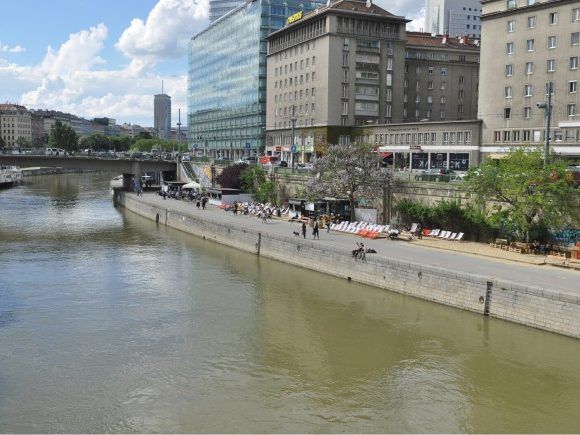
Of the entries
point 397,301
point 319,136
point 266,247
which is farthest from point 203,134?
point 397,301

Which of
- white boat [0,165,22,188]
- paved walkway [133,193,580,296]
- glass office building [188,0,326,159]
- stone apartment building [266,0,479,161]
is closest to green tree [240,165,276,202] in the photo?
paved walkway [133,193,580,296]

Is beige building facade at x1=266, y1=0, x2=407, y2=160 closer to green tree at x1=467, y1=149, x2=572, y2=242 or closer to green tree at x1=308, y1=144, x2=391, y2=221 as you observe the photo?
green tree at x1=308, y1=144, x2=391, y2=221

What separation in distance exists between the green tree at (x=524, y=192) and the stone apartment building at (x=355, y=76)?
48851mm

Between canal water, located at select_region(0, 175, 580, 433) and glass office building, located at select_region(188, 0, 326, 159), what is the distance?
279 feet

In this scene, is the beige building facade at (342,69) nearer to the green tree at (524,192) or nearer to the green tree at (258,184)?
the green tree at (258,184)

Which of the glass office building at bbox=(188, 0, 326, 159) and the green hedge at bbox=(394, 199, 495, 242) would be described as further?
the glass office building at bbox=(188, 0, 326, 159)

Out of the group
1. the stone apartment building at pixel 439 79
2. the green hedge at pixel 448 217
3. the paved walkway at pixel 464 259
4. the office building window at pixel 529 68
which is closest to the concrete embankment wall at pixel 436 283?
the paved walkway at pixel 464 259

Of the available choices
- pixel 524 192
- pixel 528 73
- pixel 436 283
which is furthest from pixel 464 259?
pixel 528 73

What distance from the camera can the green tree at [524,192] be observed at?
37.3 m

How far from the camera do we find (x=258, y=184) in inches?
2817

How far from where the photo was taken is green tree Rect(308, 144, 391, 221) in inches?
2000

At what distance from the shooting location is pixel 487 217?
4144 cm

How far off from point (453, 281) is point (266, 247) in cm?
1797

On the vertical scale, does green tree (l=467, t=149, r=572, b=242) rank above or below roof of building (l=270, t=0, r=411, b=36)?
below
